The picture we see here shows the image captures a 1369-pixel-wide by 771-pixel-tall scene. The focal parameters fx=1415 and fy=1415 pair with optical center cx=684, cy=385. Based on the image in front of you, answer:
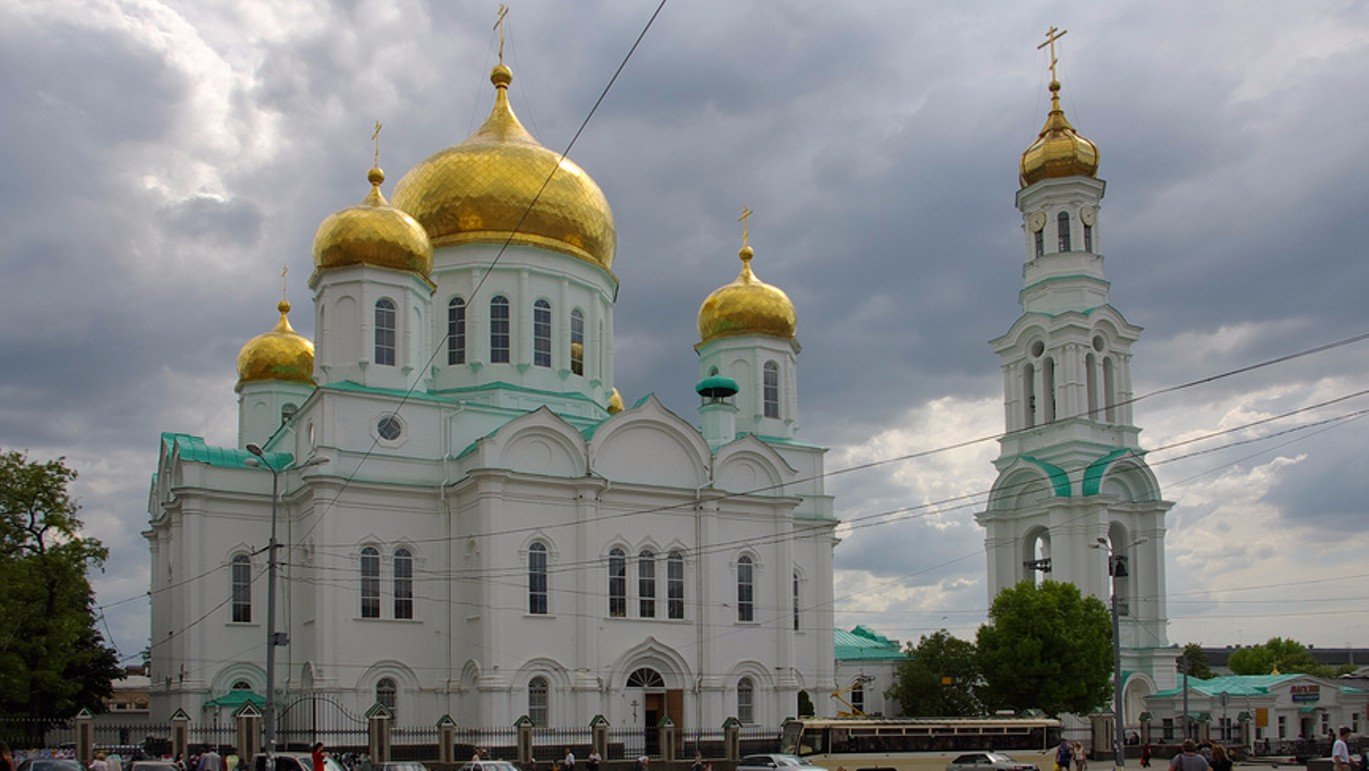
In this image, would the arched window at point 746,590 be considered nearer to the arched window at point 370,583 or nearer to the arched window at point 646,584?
the arched window at point 646,584

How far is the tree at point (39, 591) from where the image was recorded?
3306cm

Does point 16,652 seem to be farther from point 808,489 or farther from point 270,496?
point 808,489

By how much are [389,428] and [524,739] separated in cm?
875

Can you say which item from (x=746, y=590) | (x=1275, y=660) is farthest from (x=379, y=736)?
(x=1275, y=660)

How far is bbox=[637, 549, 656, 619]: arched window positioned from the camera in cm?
3628

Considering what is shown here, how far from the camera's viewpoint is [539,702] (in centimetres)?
3425

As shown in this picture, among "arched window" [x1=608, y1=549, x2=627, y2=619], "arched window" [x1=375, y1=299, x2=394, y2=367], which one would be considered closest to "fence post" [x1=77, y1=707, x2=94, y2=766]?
"arched window" [x1=375, y1=299, x2=394, y2=367]

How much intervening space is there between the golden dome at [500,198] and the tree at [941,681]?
56.2 ft

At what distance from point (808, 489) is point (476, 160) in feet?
44.6

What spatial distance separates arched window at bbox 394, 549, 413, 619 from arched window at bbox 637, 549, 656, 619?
575 centimetres

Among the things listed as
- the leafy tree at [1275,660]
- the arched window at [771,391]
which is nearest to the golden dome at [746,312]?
the arched window at [771,391]

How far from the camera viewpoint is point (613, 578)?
3600cm

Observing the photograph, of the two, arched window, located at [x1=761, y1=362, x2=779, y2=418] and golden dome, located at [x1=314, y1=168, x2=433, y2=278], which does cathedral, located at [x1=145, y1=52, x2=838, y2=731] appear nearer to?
golden dome, located at [x1=314, y1=168, x2=433, y2=278]

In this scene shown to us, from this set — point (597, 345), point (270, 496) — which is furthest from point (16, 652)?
point (597, 345)
